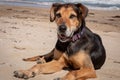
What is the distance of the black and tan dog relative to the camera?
21.7ft

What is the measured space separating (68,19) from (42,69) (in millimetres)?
1154

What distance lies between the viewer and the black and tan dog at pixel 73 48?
6629 millimetres

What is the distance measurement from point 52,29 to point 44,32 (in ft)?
3.50

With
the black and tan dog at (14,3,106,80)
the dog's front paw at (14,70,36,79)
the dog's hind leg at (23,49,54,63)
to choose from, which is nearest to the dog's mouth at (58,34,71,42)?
the black and tan dog at (14,3,106,80)

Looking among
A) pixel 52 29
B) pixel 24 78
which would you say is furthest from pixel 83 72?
pixel 52 29

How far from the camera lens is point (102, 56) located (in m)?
7.71

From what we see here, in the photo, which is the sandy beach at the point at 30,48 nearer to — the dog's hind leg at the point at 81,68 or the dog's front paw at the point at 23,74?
the dog's front paw at the point at 23,74

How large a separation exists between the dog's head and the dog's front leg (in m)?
0.53

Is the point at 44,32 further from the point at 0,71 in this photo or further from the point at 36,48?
the point at 0,71

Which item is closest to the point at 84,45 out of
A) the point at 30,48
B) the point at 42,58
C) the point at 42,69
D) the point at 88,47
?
the point at 88,47

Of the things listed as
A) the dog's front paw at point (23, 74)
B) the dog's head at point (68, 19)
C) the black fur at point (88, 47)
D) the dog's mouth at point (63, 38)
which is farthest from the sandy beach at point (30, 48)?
the dog's head at point (68, 19)

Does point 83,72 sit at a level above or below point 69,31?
below

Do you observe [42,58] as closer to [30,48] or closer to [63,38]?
[63,38]

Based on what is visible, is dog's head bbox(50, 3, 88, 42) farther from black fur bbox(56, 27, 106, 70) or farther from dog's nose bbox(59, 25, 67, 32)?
black fur bbox(56, 27, 106, 70)
